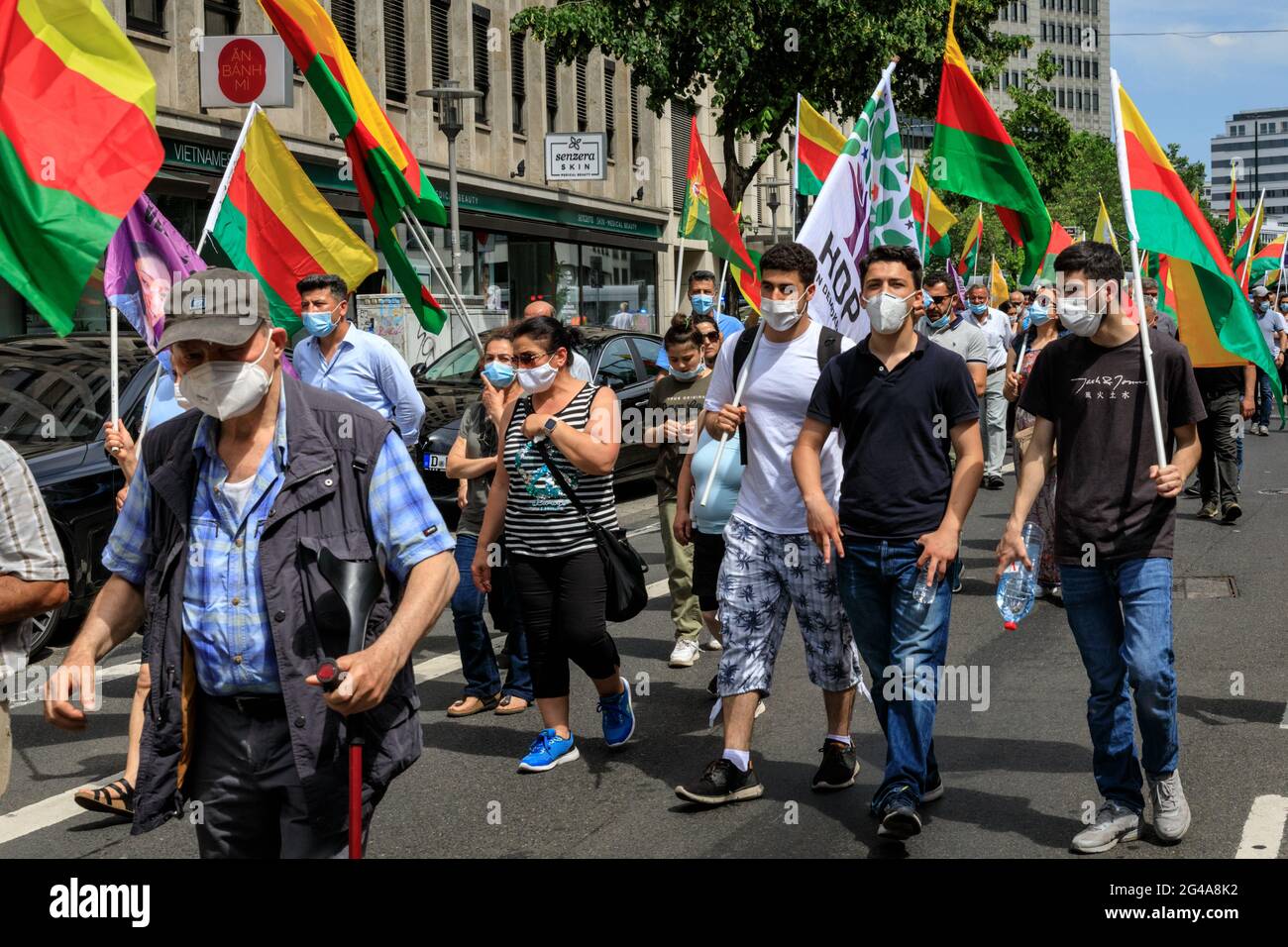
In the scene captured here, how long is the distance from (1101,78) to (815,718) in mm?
169951

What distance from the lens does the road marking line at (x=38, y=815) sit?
579 centimetres

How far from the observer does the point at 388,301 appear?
19.6 metres

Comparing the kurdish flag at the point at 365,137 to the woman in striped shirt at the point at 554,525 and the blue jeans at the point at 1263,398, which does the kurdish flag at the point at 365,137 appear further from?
the blue jeans at the point at 1263,398

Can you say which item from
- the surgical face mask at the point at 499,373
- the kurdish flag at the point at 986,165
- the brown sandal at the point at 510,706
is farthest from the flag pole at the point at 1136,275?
the brown sandal at the point at 510,706

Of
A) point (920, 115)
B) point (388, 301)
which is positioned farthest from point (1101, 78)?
point (388, 301)

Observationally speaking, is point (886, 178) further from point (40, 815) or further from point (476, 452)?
point (40, 815)

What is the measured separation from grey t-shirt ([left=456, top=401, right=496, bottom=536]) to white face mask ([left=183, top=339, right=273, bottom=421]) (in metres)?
4.09

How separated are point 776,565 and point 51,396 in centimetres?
550

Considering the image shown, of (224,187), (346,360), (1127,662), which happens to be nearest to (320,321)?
(346,360)

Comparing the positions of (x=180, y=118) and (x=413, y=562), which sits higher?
(x=180, y=118)

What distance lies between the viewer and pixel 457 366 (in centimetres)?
1543

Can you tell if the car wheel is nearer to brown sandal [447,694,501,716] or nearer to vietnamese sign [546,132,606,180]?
brown sandal [447,694,501,716]

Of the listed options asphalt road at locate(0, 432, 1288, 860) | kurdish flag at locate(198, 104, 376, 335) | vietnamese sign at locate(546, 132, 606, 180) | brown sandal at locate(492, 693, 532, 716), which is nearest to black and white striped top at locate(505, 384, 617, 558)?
asphalt road at locate(0, 432, 1288, 860)

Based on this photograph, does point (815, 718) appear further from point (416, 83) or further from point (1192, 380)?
point (416, 83)
